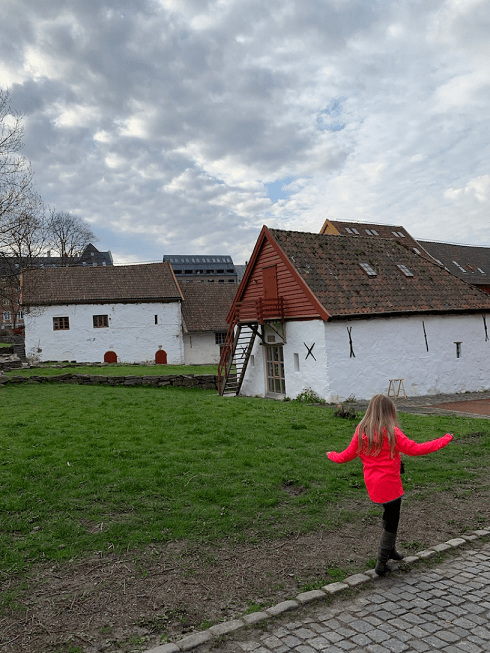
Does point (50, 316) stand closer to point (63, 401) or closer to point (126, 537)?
point (63, 401)

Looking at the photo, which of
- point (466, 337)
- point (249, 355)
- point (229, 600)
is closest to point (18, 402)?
point (249, 355)

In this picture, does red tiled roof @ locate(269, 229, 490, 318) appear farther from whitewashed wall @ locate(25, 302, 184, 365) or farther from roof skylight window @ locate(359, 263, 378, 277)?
whitewashed wall @ locate(25, 302, 184, 365)

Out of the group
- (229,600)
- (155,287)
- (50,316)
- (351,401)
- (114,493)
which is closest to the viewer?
(229,600)

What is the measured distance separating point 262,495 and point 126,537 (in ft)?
6.66

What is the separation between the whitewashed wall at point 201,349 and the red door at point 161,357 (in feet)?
5.76

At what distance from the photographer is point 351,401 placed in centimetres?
1734

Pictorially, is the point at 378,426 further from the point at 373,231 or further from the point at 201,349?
the point at 373,231

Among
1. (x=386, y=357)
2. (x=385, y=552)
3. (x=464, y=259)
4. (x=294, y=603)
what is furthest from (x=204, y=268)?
(x=294, y=603)

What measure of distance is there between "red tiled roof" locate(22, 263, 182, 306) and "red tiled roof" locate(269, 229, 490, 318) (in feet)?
60.6

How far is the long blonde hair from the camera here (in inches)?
201

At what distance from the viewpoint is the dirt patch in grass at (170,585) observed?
4.09 meters

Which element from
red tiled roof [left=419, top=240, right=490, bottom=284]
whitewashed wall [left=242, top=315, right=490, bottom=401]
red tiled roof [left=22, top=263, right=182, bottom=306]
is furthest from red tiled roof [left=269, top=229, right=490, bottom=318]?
red tiled roof [left=419, top=240, right=490, bottom=284]

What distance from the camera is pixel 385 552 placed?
500cm

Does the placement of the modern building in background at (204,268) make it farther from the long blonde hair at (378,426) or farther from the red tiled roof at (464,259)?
the long blonde hair at (378,426)
